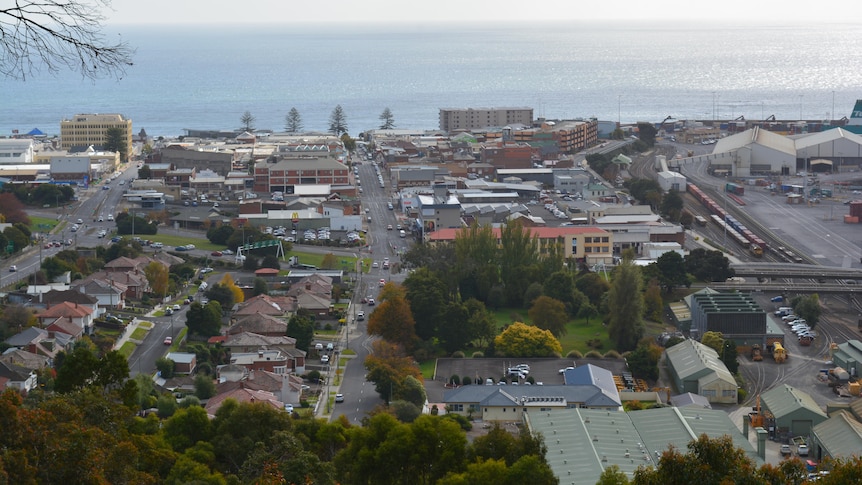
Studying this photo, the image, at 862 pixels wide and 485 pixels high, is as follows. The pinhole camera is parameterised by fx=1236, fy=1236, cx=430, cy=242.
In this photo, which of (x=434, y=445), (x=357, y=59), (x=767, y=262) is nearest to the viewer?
(x=434, y=445)

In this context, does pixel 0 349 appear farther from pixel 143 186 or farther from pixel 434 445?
pixel 143 186

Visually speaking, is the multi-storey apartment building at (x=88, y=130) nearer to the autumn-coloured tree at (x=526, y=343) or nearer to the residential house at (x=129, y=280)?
the residential house at (x=129, y=280)

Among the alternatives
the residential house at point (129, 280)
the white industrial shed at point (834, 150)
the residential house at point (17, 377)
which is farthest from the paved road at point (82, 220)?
the white industrial shed at point (834, 150)

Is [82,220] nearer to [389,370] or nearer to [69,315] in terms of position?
[69,315]

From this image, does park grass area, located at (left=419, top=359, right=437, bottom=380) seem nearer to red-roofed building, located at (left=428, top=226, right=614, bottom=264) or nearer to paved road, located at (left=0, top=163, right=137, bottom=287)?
red-roofed building, located at (left=428, top=226, right=614, bottom=264)

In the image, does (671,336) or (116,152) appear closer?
(671,336)

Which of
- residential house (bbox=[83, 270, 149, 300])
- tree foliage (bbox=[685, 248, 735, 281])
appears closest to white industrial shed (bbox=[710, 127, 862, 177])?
tree foliage (bbox=[685, 248, 735, 281])

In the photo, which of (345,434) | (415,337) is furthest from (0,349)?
(345,434)

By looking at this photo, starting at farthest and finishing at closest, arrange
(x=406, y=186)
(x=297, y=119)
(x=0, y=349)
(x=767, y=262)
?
(x=297, y=119) → (x=406, y=186) → (x=767, y=262) → (x=0, y=349)
